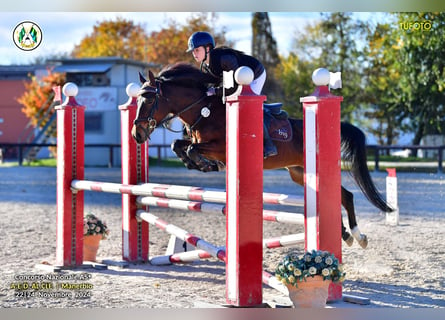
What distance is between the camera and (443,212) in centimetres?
776

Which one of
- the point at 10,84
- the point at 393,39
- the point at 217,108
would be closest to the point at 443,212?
the point at 217,108

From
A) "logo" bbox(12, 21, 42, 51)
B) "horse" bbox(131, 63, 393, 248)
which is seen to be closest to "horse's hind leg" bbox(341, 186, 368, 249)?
"horse" bbox(131, 63, 393, 248)

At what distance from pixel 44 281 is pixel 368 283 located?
1.90 metres

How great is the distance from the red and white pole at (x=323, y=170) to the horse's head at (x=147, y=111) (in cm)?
118

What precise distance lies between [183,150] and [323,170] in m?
1.31

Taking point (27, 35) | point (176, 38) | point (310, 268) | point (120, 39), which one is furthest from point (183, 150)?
point (120, 39)

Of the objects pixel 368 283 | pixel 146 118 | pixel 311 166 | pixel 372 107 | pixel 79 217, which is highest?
pixel 372 107

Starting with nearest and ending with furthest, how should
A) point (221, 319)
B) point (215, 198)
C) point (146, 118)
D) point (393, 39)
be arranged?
point (221, 319) < point (215, 198) < point (146, 118) < point (393, 39)

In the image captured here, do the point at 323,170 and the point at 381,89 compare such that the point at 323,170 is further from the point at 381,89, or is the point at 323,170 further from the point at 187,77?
the point at 381,89

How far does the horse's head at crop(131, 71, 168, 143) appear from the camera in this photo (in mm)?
4191

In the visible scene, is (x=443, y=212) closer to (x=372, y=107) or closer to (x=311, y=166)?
(x=311, y=166)

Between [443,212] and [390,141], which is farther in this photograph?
[390,141]

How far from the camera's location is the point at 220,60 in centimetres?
409

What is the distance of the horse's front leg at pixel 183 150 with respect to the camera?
169 inches
